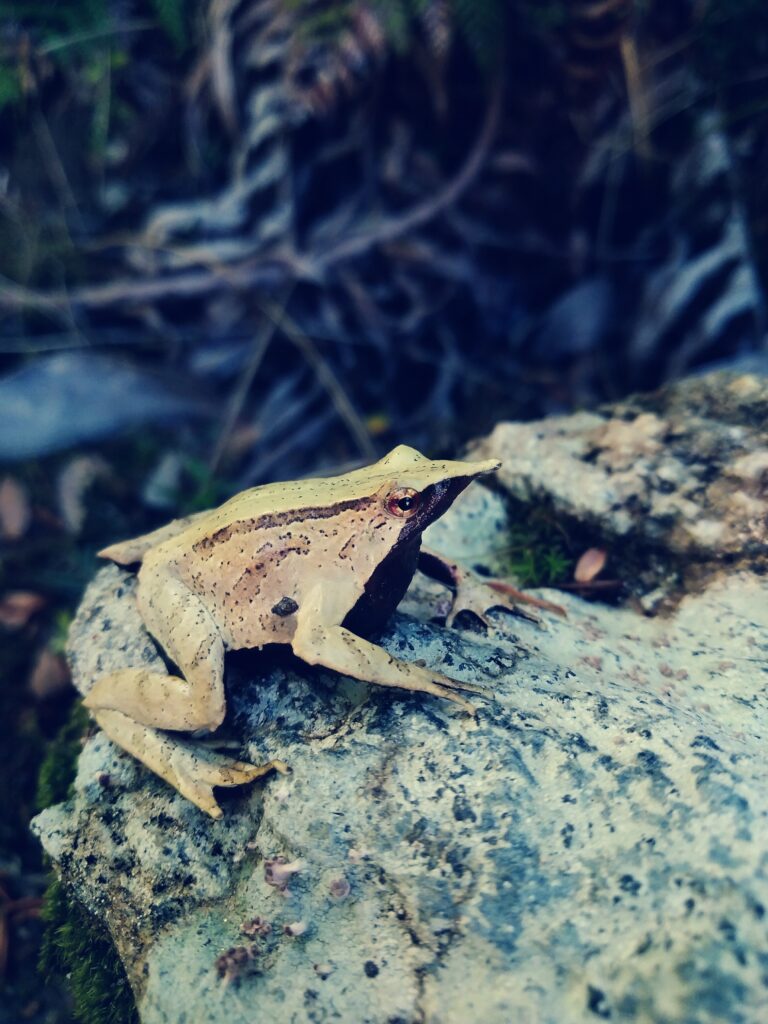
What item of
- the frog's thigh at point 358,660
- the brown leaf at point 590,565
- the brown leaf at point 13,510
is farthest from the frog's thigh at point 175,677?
the brown leaf at point 13,510

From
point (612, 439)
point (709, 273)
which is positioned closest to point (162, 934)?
point (612, 439)

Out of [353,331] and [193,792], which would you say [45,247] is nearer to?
[353,331]

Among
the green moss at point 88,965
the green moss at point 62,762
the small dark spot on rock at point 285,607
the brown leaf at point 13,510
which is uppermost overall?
the brown leaf at point 13,510

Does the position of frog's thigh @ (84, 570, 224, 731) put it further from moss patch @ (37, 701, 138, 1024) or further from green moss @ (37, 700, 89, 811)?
green moss @ (37, 700, 89, 811)

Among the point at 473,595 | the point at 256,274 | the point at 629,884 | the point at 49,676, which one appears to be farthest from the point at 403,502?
the point at 256,274

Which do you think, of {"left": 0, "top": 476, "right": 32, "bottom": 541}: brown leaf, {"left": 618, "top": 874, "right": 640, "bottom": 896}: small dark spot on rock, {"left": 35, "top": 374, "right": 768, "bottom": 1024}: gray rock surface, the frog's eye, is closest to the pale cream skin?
the frog's eye

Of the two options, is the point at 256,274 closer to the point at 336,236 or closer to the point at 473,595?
the point at 336,236

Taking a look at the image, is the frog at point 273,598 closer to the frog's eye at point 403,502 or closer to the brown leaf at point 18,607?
the frog's eye at point 403,502
